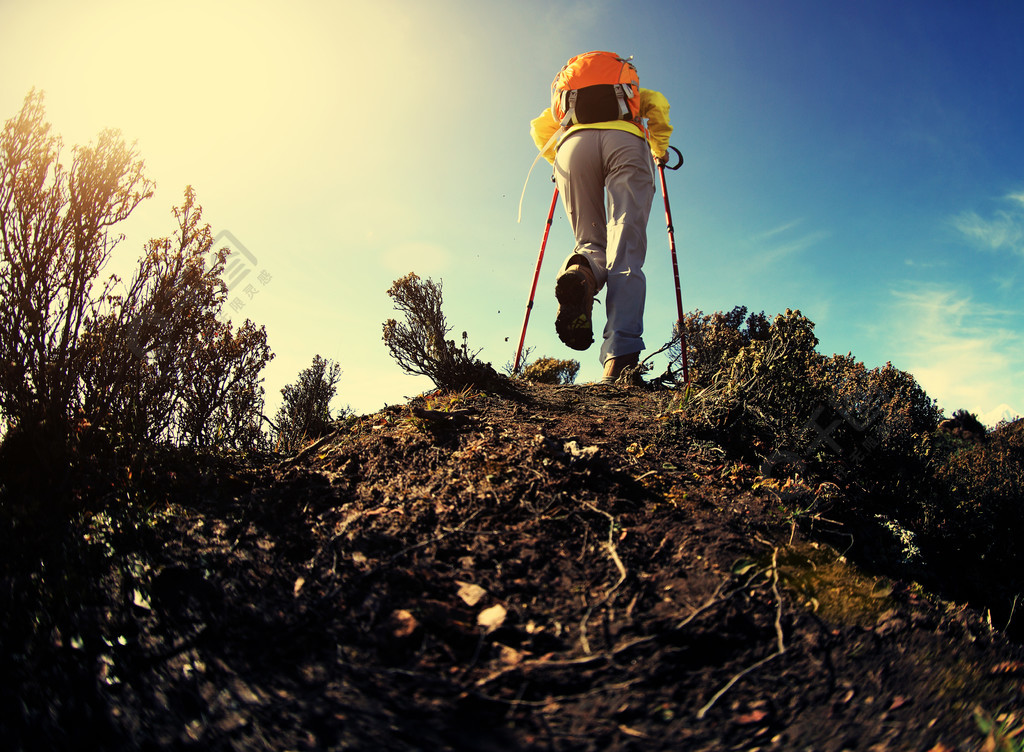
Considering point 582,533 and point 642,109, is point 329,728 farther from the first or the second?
point 642,109

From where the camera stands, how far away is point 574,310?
482 cm

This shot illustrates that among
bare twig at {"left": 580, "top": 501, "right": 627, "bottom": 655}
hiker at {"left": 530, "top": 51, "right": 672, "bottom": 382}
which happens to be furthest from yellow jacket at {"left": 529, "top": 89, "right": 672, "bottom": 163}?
bare twig at {"left": 580, "top": 501, "right": 627, "bottom": 655}

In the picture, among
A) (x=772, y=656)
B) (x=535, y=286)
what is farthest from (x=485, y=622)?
(x=535, y=286)

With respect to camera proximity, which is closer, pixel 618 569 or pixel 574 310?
pixel 618 569

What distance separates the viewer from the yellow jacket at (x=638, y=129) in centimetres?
515

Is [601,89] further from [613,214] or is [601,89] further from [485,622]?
[485,622]

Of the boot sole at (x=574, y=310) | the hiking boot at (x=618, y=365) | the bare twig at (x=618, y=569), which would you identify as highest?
the boot sole at (x=574, y=310)

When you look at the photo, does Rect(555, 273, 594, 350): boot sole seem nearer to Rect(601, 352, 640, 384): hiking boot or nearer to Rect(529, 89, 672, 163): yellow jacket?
Rect(601, 352, 640, 384): hiking boot

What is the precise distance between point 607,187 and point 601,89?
3.15ft

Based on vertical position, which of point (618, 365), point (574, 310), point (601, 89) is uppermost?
point (601, 89)

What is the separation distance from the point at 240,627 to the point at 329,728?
1.91 ft

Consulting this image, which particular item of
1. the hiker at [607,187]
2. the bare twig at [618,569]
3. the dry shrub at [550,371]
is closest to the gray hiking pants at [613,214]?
the hiker at [607,187]

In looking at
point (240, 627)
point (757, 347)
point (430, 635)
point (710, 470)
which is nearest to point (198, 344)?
point (240, 627)

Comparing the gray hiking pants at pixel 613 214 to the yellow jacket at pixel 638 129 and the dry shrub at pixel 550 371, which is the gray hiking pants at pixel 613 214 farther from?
the dry shrub at pixel 550 371
